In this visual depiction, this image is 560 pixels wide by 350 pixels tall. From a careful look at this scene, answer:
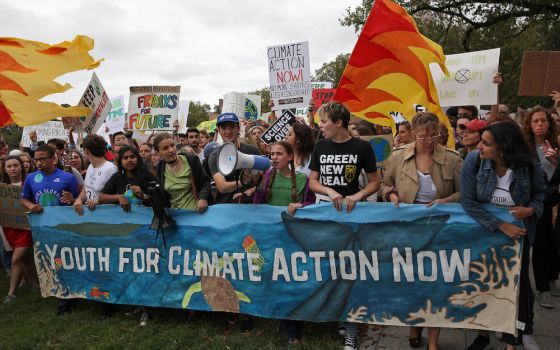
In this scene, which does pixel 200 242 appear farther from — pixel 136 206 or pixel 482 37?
pixel 482 37

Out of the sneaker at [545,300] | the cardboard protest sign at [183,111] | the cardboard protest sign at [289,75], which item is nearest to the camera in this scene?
the sneaker at [545,300]

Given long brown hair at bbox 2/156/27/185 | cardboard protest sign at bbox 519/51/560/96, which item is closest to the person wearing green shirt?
long brown hair at bbox 2/156/27/185

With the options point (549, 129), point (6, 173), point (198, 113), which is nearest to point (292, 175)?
point (549, 129)

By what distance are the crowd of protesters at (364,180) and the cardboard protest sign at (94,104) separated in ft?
8.95

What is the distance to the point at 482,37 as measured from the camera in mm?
23094

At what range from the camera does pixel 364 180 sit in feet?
12.8

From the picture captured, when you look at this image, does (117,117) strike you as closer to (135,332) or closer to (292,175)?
(135,332)

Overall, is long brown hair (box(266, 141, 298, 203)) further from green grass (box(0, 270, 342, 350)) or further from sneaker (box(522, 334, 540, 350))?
sneaker (box(522, 334, 540, 350))

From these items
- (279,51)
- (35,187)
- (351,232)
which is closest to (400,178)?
(351,232)

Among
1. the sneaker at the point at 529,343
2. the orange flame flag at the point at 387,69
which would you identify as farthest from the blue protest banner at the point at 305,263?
the orange flame flag at the point at 387,69

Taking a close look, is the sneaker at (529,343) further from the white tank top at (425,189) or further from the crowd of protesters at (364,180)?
the white tank top at (425,189)

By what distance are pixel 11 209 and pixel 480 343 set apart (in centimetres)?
520

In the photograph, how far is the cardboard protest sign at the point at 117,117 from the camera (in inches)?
476

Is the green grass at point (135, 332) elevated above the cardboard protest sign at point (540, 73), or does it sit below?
below
